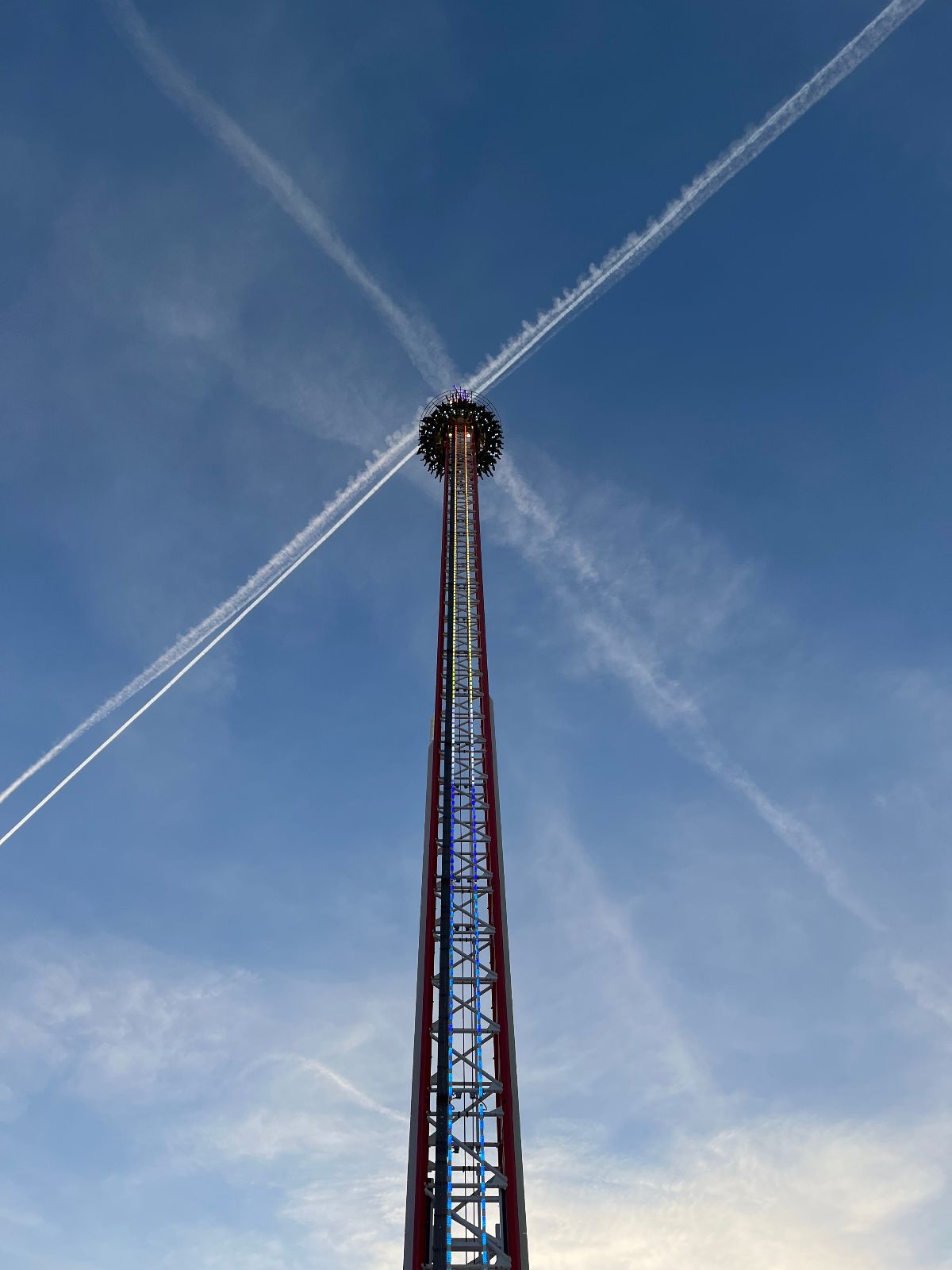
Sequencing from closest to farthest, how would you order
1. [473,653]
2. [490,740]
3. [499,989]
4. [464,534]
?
1. [499,989]
2. [490,740]
3. [473,653]
4. [464,534]

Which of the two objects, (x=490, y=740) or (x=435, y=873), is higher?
(x=490, y=740)

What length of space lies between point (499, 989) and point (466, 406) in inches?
1914

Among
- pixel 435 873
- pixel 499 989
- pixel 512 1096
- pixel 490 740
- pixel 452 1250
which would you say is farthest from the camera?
pixel 490 740

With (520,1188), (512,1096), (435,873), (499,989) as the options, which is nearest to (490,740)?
(435,873)

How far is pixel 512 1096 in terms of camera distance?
44.1 metres

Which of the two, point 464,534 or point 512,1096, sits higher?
point 464,534

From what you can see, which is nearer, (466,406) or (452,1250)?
(452,1250)

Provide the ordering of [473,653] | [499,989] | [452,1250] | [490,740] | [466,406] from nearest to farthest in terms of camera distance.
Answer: [452,1250] < [499,989] < [490,740] < [473,653] < [466,406]

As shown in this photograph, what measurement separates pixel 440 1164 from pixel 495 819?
19.2 m

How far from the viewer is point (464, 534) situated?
71.6m

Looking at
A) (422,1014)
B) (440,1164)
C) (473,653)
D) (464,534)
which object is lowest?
(440,1164)

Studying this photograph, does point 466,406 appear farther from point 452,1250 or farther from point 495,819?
point 452,1250

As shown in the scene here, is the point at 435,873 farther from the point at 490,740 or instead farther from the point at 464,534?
the point at 464,534

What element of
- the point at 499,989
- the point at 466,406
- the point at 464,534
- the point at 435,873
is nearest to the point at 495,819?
the point at 435,873
